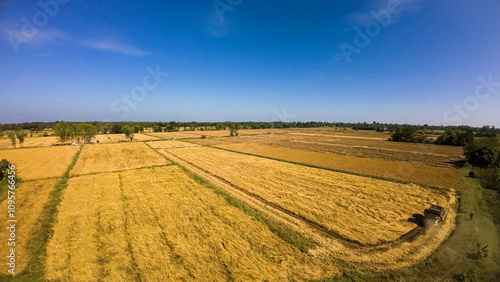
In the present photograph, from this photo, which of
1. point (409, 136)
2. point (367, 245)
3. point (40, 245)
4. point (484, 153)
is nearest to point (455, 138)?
point (409, 136)

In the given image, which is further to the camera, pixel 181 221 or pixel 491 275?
pixel 181 221

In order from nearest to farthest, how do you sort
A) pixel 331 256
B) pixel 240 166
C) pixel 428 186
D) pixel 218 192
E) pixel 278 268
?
pixel 278 268 < pixel 331 256 < pixel 218 192 < pixel 428 186 < pixel 240 166

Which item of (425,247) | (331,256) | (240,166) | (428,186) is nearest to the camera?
(331,256)

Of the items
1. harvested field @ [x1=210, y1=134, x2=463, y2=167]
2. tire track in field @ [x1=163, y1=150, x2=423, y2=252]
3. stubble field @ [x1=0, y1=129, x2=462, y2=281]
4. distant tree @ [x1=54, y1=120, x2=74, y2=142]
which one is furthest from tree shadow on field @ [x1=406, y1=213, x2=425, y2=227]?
distant tree @ [x1=54, y1=120, x2=74, y2=142]

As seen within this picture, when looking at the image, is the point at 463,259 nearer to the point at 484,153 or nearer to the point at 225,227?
the point at 225,227

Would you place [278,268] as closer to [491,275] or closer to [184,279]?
[184,279]

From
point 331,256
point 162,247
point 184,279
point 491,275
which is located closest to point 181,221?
point 162,247
